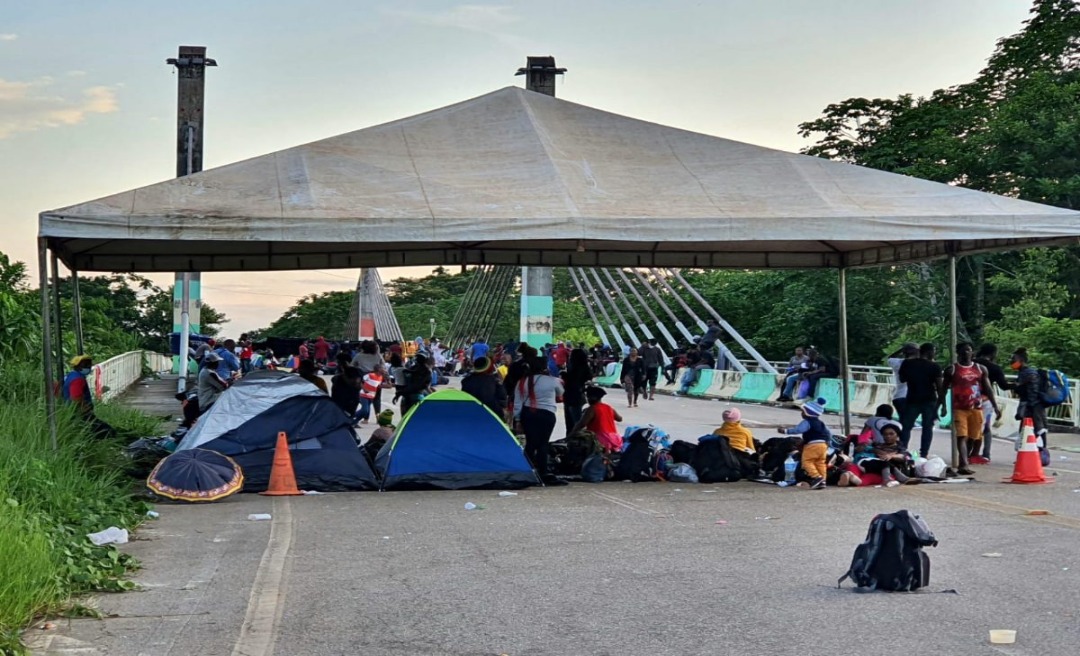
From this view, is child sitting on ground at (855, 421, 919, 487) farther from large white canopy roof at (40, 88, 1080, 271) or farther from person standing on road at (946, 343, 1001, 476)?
large white canopy roof at (40, 88, 1080, 271)

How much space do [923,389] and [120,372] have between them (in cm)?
2651

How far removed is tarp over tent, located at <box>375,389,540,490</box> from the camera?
15.2 m

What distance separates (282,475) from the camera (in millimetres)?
14758

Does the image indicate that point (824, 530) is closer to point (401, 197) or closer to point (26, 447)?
point (401, 197)

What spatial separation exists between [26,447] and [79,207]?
2.94m

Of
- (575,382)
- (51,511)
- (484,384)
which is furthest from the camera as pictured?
(575,382)

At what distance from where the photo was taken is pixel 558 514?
514 inches

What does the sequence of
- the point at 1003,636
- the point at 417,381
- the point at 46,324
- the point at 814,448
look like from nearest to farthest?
the point at 1003,636
the point at 46,324
the point at 814,448
the point at 417,381

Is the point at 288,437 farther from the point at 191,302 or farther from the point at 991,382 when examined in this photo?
the point at 191,302

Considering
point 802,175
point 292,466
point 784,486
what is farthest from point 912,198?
point 292,466

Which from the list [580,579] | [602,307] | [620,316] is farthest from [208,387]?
[602,307]

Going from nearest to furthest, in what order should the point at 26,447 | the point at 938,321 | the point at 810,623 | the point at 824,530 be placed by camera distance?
the point at 810,623 < the point at 824,530 < the point at 26,447 < the point at 938,321

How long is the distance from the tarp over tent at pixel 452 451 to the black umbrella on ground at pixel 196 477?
1.81 meters

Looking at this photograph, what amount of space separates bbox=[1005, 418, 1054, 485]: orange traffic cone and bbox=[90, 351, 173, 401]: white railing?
17261mm
